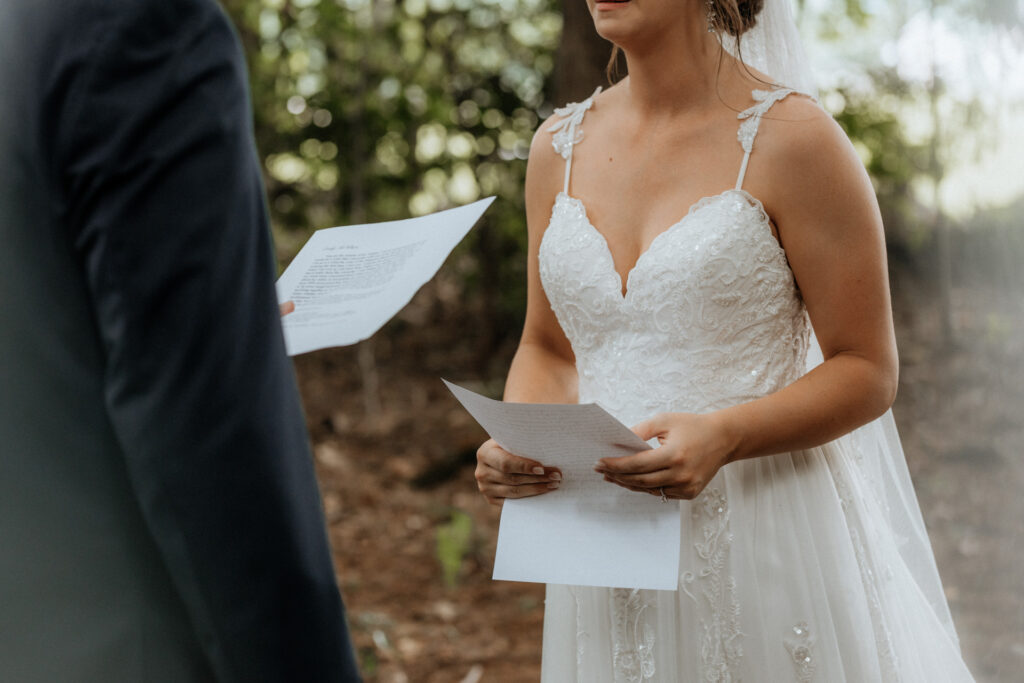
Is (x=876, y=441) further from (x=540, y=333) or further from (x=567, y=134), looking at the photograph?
(x=567, y=134)

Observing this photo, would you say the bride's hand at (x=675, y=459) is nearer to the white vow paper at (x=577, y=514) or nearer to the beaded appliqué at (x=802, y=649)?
the white vow paper at (x=577, y=514)

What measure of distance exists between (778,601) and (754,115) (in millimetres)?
974

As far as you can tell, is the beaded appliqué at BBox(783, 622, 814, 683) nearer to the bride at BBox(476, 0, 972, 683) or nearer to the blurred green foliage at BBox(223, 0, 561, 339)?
the bride at BBox(476, 0, 972, 683)

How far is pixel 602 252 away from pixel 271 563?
1.16 metres

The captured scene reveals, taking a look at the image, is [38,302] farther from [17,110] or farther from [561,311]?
[561,311]

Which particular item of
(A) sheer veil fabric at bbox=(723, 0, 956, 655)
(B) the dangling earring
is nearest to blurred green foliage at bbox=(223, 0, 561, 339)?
(A) sheer veil fabric at bbox=(723, 0, 956, 655)

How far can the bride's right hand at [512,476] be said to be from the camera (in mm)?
→ 1685

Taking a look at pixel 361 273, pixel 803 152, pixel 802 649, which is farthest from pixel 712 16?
pixel 802 649

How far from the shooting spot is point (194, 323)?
0.89m

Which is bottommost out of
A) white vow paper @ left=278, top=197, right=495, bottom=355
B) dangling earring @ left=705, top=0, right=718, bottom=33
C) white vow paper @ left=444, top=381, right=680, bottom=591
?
white vow paper @ left=444, top=381, right=680, bottom=591

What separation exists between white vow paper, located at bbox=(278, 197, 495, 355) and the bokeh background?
2.69m

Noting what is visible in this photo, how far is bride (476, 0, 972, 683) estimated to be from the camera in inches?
67.4

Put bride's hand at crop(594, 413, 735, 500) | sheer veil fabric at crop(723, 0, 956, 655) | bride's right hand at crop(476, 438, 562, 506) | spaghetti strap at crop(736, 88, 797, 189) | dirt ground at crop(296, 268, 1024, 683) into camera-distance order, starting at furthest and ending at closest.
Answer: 1. dirt ground at crop(296, 268, 1024, 683)
2. sheer veil fabric at crop(723, 0, 956, 655)
3. spaghetti strap at crop(736, 88, 797, 189)
4. bride's right hand at crop(476, 438, 562, 506)
5. bride's hand at crop(594, 413, 735, 500)

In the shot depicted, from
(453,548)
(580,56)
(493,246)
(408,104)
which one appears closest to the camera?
(580,56)
